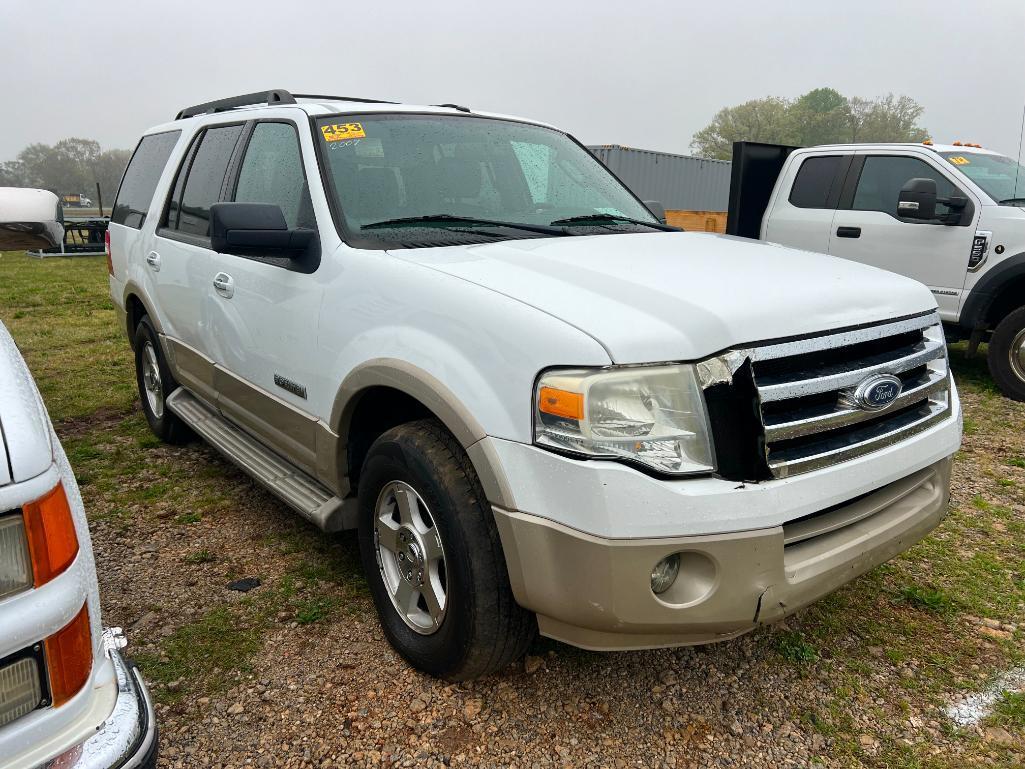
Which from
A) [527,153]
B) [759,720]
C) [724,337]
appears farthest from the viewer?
[527,153]

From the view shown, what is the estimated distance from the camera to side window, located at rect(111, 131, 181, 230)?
467 cm

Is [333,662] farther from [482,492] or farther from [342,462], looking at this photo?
[482,492]

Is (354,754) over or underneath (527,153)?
underneath

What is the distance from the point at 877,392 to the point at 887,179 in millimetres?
5478

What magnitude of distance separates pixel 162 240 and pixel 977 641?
14.2 feet

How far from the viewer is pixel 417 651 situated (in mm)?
2580

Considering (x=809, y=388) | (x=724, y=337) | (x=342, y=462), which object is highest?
(x=724, y=337)

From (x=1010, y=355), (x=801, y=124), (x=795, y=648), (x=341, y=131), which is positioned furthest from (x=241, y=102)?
(x=801, y=124)

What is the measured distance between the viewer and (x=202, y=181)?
4066 millimetres

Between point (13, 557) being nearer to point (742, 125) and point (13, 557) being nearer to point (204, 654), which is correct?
point (204, 654)

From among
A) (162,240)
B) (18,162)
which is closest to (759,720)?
(162,240)

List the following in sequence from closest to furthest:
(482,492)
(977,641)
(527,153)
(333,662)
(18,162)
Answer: (482,492) → (333,662) → (977,641) → (527,153) → (18,162)

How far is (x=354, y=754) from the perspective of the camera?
2.31m

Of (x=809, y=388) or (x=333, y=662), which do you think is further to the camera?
(x=333, y=662)
